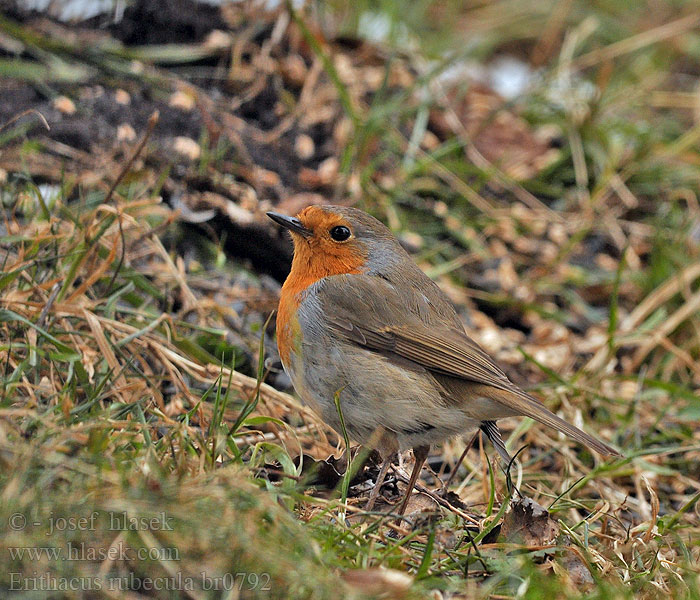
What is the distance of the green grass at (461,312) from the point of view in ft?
5.99

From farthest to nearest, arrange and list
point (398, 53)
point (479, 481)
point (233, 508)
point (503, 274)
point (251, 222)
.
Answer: point (398, 53) < point (503, 274) < point (251, 222) < point (479, 481) < point (233, 508)

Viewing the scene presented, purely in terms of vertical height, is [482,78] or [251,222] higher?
[482,78]

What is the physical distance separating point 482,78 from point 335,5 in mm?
1375

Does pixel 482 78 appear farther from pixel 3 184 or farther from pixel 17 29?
pixel 3 184

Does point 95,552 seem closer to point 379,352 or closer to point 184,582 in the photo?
point 184,582

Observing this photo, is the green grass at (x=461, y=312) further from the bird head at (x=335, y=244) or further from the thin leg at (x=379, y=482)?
the bird head at (x=335, y=244)

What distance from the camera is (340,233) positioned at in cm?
317

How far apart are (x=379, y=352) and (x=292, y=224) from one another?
1.93 feet

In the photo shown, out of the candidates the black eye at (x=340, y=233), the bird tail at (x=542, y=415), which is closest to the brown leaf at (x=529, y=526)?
the bird tail at (x=542, y=415)

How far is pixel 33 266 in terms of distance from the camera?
9.96 feet

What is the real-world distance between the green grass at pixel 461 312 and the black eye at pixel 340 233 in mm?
600

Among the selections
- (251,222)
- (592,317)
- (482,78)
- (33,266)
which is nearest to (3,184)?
(33,266)

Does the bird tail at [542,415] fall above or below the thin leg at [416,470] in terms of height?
above

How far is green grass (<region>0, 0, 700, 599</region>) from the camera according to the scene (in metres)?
1.83
